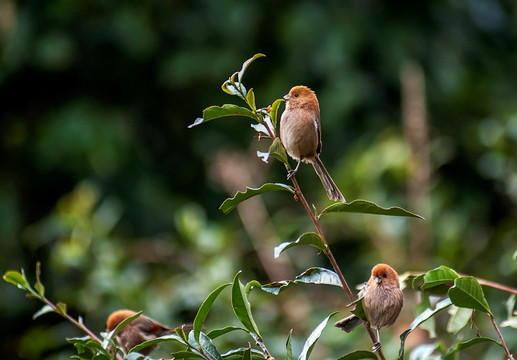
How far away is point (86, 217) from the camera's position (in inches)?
187

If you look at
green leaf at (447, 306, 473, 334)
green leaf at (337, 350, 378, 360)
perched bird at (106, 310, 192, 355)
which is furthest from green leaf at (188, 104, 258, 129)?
perched bird at (106, 310, 192, 355)

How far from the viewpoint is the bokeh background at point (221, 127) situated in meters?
5.13

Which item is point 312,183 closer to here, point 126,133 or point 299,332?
point 126,133

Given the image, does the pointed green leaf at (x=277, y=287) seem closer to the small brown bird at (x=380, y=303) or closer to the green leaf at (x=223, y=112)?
the small brown bird at (x=380, y=303)

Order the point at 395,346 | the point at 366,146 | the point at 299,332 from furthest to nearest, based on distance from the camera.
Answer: the point at 366,146 < the point at 299,332 < the point at 395,346

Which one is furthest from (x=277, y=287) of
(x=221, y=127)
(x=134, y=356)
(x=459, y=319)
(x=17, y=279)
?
(x=221, y=127)

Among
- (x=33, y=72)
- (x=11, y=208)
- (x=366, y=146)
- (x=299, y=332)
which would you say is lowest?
(x=299, y=332)

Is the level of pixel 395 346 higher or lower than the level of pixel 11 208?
lower

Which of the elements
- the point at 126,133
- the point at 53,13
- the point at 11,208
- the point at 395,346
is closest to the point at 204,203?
the point at 126,133

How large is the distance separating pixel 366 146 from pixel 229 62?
5.41 feet

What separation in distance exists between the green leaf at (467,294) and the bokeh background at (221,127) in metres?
3.37

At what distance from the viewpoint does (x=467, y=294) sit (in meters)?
1.41

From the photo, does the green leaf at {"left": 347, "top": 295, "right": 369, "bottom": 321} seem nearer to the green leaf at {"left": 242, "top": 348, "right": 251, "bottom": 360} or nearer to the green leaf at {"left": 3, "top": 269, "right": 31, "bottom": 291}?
the green leaf at {"left": 242, "top": 348, "right": 251, "bottom": 360}

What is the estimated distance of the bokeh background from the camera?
5129mm
